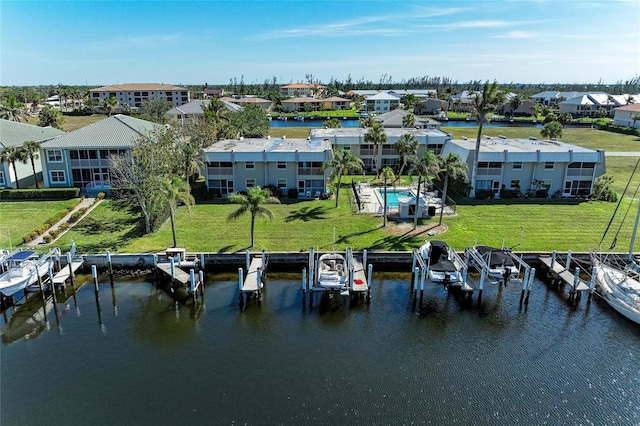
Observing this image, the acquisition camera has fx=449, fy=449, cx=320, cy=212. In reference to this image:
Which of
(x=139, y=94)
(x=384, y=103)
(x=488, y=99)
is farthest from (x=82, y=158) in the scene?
(x=139, y=94)

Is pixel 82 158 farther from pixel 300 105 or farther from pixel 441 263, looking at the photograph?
pixel 300 105

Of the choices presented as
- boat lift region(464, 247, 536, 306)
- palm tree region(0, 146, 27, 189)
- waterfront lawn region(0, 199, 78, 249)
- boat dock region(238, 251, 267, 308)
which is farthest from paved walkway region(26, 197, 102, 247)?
boat lift region(464, 247, 536, 306)

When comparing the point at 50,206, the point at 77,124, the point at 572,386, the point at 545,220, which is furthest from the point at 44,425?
the point at 77,124

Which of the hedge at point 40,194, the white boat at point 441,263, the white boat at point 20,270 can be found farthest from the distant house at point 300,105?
the white boat at point 20,270

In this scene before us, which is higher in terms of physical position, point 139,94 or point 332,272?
point 139,94

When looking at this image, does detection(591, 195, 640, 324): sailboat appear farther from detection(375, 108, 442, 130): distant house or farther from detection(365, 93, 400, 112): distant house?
detection(365, 93, 400, 112): distant house
